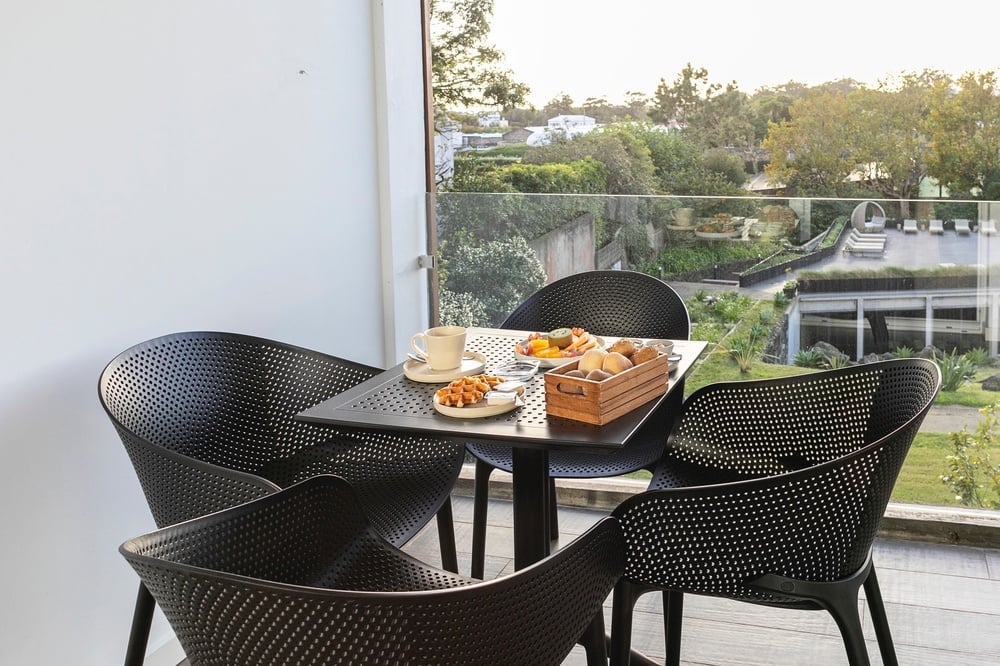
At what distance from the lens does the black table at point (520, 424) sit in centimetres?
170

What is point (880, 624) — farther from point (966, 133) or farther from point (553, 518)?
point (966, 133)

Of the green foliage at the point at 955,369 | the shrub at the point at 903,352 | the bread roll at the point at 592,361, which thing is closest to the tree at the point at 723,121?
the shrub at the point at 903,352

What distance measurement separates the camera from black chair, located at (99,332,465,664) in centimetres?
208

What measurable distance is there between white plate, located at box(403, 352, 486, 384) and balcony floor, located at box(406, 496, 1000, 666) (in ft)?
2.63

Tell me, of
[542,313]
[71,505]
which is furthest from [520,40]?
[71,505]

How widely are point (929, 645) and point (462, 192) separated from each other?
6.77ft

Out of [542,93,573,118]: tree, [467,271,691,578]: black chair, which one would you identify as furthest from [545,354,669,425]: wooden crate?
[542,93,573,118]: tree

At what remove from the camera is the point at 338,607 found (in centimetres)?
116

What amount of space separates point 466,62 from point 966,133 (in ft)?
5.47

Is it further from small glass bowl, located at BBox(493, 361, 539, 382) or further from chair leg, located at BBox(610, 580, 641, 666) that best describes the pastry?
chair leg, located at BBox(610, 580, 641, 666)

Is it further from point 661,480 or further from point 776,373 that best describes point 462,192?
point 661,480

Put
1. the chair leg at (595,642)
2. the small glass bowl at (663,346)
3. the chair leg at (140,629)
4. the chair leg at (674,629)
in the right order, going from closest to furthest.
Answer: the chair leg at (595,642)
the chair leg at (140,629)
the small glass bowl at (663,346)
the chair leg at (674,629)

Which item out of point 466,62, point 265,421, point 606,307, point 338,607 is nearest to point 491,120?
point 466,62

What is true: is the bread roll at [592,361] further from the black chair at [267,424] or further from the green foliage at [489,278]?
the green foliage at [489,278]
